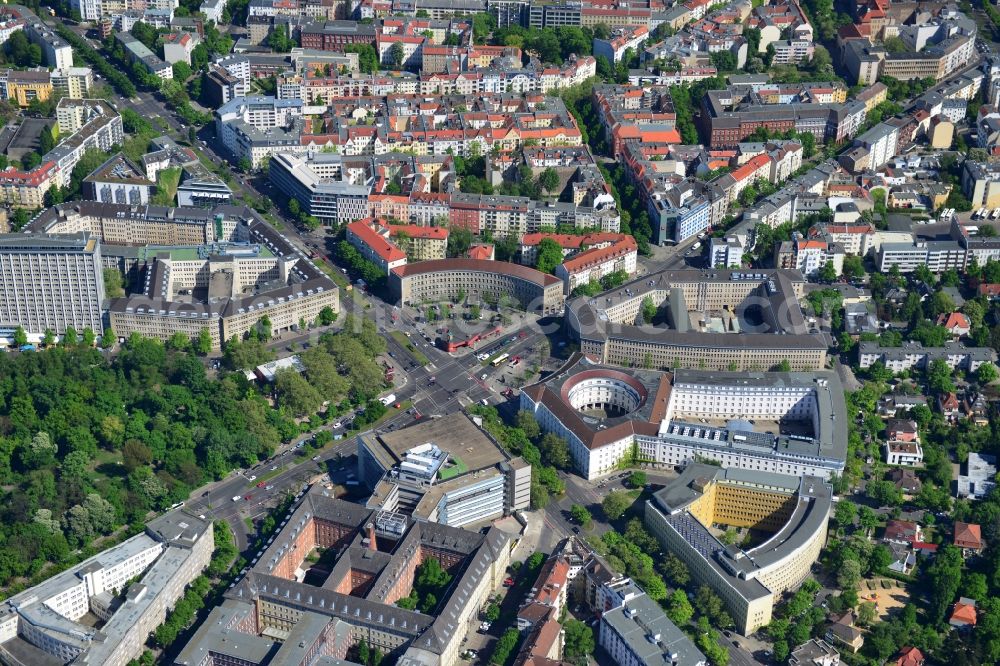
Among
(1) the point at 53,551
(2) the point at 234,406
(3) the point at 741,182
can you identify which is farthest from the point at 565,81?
(1) the point at 53,551

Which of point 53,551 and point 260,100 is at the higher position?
point 260,100

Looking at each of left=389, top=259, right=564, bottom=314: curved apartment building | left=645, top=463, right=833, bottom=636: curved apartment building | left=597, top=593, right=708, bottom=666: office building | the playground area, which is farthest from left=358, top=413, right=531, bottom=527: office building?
the playground area

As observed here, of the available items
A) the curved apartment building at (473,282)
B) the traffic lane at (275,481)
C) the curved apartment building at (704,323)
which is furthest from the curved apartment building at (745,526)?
the curved apartment building at (473,282)

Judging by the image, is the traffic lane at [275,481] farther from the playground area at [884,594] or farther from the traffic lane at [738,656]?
the playground area at [884,594]

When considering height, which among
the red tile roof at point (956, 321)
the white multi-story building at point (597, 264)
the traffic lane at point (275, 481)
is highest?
the white multi-story building at point (597, 264)

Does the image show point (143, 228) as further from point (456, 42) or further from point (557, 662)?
point (557, 662)

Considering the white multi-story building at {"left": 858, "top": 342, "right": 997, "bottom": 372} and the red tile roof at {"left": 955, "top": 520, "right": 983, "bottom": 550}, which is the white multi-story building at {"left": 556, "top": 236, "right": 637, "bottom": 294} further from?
the red tile roof at {"left": 955, "top": 520, "right": 983, "bottom": 550}

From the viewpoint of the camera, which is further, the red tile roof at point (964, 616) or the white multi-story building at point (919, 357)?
the white multi-story building at point (919, 357)
